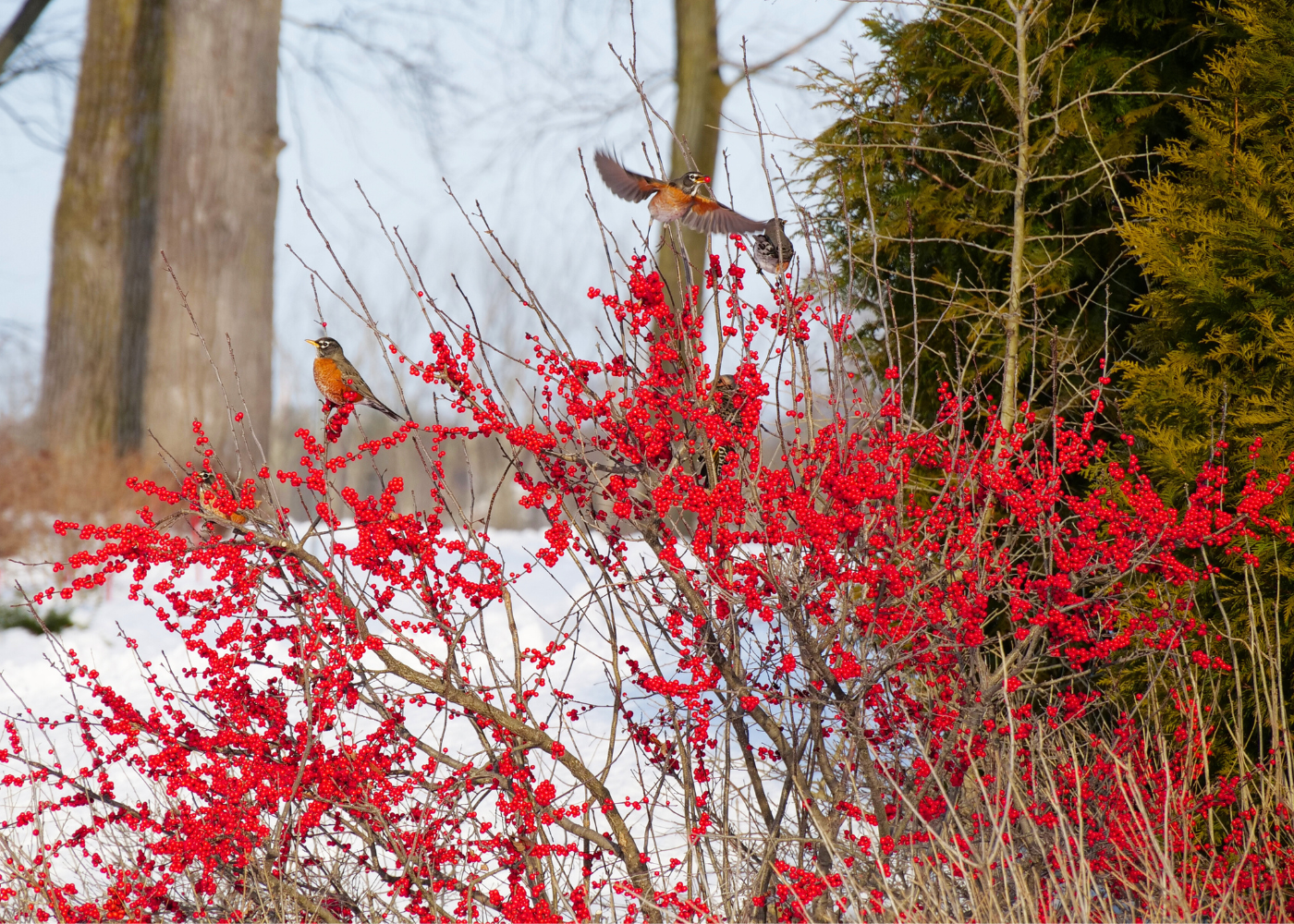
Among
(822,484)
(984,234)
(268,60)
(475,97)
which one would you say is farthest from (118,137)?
(822,484)

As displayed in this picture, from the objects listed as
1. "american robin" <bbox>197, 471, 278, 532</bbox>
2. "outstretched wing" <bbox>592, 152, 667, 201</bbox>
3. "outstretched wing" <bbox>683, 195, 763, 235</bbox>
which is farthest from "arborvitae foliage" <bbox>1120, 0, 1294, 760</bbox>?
"american robin" <bbox>197, 471, 278, 532</bbox>

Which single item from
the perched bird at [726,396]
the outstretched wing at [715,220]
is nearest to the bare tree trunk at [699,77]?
the outstretched wing at [715,220]

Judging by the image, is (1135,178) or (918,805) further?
(1135,178)

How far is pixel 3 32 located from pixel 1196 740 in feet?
45.9

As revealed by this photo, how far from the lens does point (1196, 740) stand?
350cm

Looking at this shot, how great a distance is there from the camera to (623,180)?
3584 millimetres

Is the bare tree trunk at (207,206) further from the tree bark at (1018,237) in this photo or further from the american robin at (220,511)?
the tree bark at (1018,237)

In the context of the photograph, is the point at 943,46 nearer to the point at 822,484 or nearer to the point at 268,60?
the point at 822,484

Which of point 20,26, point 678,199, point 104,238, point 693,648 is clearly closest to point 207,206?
point 104,238

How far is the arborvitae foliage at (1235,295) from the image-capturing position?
3.50 metres

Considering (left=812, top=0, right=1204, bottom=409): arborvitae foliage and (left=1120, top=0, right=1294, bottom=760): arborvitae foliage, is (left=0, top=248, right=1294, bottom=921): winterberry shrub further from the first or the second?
(left=812, top=0, right=1204, bottom=409): arborvitae foliage

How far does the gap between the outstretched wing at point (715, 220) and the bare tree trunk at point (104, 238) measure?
24.3 ft

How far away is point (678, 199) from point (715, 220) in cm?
14

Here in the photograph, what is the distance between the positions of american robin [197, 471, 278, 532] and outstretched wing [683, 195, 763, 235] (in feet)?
5.10
